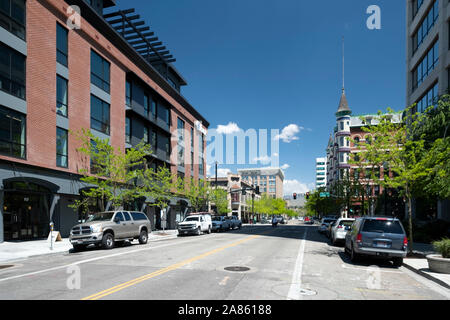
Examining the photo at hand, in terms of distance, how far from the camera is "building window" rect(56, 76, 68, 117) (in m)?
24.8

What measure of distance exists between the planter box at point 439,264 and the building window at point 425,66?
21926 millimetres

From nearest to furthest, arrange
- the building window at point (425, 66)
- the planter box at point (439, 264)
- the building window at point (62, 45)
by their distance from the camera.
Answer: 1. the planter box at point (439, 264)
2. the building window at point (62, 45)
3. the building window at point (425, 66)

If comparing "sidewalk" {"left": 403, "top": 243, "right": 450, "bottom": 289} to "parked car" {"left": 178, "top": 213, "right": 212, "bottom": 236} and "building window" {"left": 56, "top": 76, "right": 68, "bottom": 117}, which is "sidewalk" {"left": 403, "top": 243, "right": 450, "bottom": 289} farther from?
"building window" {"left": 56, "top": 76, "right": 68, "bottom": 117}

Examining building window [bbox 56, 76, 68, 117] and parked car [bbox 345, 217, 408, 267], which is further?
building window [bbox 56, 76, 68, 117]

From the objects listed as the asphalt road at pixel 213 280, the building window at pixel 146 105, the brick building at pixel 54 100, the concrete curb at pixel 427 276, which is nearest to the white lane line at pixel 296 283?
the asphalt road at pixel 213 280

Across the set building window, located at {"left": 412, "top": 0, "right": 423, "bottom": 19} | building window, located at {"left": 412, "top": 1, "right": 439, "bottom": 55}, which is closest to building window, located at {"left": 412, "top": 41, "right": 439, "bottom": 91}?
building window, located at {"left": 412, "top": 1, "right": 439, "bottom": 55}

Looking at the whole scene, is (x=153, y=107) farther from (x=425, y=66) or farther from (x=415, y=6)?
(x=415, y=6)

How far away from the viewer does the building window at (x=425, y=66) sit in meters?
27.9

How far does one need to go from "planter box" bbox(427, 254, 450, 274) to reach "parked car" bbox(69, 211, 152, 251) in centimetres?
1413

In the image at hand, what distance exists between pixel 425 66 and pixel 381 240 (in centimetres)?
2430

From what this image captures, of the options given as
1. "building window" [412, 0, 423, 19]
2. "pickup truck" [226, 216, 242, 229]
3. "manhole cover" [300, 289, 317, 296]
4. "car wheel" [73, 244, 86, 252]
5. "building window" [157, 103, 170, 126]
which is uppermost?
"building window" [412, 0, 423, 19]

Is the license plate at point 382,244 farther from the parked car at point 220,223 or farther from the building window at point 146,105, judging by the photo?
the building window at point 146,105

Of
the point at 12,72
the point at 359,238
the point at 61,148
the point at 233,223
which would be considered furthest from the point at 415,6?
the point at 12,72
